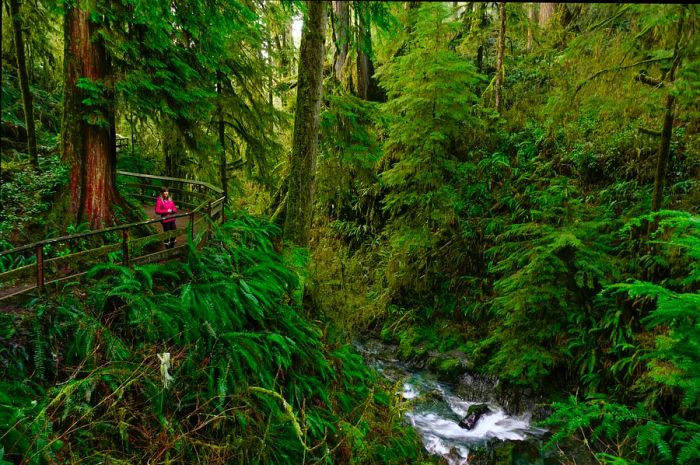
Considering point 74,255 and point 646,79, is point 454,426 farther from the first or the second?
point 74,255

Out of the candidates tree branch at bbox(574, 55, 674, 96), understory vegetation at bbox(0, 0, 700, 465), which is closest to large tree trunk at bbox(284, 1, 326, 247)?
understory vegetation at bbox(0, 0, 700, 465)

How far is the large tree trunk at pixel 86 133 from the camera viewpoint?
7.11 m

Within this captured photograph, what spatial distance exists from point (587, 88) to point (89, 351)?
9215 mm

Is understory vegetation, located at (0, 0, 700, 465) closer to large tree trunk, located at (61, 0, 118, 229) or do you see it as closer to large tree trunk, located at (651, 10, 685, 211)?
large tree trunk, located at (651, 10, 685, 211)

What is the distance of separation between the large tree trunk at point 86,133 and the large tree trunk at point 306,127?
3534 millimetres

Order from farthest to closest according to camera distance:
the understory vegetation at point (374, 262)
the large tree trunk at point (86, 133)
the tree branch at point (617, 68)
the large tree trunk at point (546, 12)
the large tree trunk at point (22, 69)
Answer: the large tree trunk at point (546, 12) < the large tree trunk at point (22, 69) < the large tree trunk at point (86, 133) < the tree branch at point (617, 68) < the understory vegetation at point (374, 262)

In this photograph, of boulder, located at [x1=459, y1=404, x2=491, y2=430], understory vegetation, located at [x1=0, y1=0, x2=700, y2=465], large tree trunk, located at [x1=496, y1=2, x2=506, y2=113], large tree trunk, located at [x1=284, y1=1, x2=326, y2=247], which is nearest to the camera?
understory vegetation, located at [x1=0, y1=0, x2=700, y2=465]

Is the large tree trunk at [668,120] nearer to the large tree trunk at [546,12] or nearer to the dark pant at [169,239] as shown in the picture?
the dark pant at [169,239]

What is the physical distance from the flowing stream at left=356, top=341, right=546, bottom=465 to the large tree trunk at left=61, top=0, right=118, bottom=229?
705 centimetres

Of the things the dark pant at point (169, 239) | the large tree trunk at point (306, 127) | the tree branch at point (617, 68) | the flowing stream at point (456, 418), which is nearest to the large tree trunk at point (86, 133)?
the dark pant at point (169, 239)

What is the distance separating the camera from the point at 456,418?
1015 centimetres

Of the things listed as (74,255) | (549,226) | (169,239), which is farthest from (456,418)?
(74,255)

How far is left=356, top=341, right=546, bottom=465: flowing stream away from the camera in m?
8.98

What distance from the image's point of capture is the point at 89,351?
4.67 m
